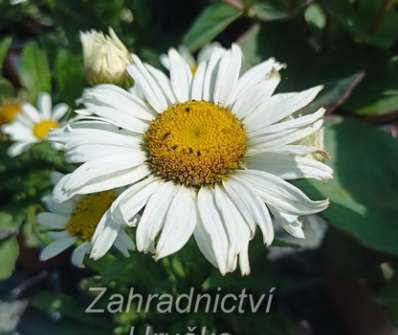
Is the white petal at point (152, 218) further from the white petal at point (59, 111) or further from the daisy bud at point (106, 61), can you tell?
the white petal at point (59, 111)

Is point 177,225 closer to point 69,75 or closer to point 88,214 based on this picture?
point 88,214

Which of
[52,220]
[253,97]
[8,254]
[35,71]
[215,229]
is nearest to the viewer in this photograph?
[215,229]

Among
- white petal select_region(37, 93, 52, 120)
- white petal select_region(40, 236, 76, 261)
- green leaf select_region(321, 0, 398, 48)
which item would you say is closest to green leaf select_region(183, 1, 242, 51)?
green leaf select_region(321, 0, 398, 48)

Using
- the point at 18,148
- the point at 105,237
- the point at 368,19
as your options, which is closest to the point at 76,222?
the point at 105,237

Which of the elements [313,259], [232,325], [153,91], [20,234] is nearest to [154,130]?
[153,91]

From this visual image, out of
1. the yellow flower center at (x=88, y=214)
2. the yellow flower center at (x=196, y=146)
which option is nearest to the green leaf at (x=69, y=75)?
the yellow flower center at (x=88, y=214)

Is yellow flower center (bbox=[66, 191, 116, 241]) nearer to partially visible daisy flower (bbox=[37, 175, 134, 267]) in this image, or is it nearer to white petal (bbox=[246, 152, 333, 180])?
partially visible daisy flower (bbox=[37, 175, 134, 267])

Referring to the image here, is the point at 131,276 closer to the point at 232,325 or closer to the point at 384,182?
the point at 232,325
